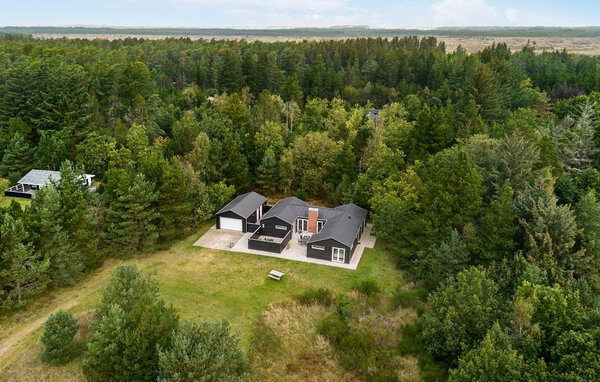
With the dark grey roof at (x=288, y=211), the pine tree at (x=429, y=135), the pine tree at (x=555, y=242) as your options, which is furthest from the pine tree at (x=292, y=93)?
the pine tree at (x=555, y=242)

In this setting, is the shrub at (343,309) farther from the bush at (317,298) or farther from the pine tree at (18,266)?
the pine tree at (18,266)

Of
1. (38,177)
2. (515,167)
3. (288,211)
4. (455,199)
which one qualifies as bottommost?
(288,211)

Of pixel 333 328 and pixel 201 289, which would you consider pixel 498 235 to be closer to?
pixel 333 328

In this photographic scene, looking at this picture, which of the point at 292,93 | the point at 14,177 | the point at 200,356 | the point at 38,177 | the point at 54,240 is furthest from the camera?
the point at 292,93

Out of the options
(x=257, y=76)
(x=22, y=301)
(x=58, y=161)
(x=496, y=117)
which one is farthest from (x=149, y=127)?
(x=496, y=117)

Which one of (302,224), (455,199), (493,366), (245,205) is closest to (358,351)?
(493,366)

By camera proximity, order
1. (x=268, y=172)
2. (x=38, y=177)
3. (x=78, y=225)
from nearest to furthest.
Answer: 1. (x=78, y=225)
2. (x=38, y=177)
3. (x=268, y=172)

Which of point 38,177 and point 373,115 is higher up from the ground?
point 373,115

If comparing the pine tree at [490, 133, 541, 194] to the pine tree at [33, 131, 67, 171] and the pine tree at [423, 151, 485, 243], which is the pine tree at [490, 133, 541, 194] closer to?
the pine tree at [423, 151, 485, 243]
